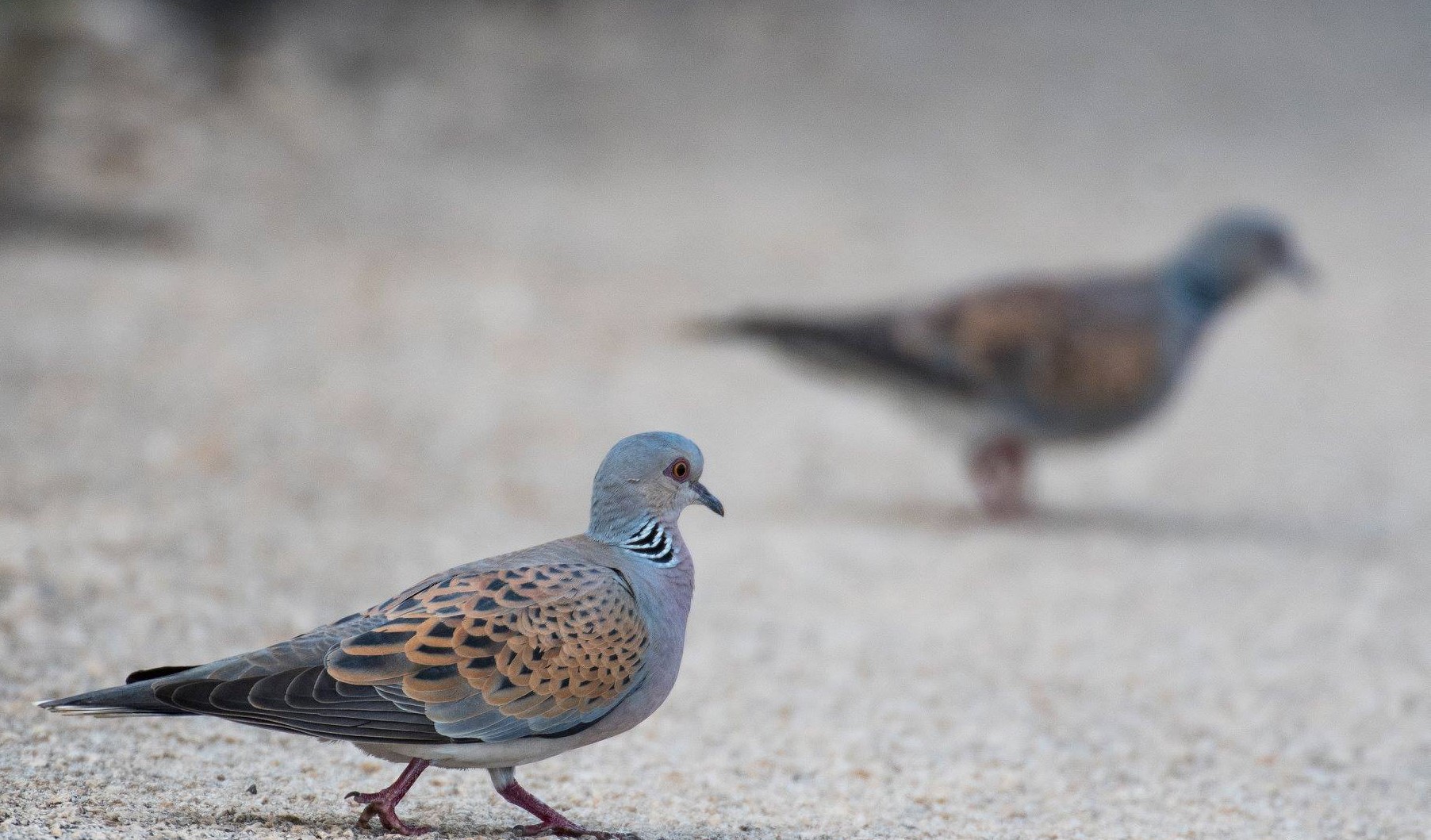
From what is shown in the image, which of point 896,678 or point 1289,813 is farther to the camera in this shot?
point 896,678

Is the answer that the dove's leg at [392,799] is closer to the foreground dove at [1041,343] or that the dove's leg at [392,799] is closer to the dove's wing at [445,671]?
the dove's wing at [445,671]

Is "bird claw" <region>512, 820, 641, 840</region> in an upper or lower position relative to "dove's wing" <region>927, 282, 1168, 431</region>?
lower

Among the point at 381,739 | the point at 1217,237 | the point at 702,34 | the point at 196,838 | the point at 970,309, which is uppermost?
the point at 702,34

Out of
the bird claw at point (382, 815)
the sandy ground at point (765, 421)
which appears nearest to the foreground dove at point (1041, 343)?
the sandy ground at point (765, 421)

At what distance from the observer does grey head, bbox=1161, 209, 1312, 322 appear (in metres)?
7.51

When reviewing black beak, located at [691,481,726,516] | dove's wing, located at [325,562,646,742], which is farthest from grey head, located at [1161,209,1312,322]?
dove's wing, located at [325,562,646,742]

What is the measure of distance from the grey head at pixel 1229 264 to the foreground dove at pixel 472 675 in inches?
200

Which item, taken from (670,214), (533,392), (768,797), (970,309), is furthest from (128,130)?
(768,797)

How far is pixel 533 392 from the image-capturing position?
9250 mm

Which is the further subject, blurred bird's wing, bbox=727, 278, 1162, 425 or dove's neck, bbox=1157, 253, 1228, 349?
dove's neck, bbox=1157, 253, 1228, 349

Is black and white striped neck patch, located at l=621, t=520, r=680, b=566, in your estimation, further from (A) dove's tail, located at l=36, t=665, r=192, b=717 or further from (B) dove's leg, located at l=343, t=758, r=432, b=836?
(A) dove's tail, located at l=36, t=665, r=192, b=717

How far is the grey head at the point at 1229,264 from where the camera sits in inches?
296

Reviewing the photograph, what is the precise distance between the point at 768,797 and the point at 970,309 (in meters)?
4.13

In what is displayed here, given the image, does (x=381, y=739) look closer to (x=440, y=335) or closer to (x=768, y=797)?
(x=768, y=797)
